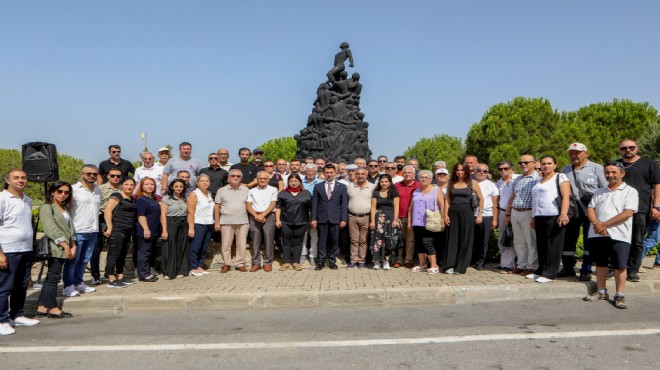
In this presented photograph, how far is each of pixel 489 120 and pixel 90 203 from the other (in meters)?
34.0

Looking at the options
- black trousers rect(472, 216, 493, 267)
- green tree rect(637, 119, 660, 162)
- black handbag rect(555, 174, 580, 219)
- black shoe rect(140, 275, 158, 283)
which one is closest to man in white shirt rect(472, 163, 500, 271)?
black trousers rect(472, 216, 493, 267)

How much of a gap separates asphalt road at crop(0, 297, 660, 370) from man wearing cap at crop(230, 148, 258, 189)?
154 inches

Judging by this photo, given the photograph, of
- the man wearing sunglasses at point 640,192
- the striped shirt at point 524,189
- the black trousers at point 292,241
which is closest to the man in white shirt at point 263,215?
the black trousers at point 292,241

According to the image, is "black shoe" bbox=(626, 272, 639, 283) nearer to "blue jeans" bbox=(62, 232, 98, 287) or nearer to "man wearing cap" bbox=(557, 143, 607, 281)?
"man wearing cap" bbox=(557, 143, 607, 281)

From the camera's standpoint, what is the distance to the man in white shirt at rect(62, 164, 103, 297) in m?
6.34

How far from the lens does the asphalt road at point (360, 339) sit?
389cm

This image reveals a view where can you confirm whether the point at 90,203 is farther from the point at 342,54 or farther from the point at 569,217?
the point at 342,54

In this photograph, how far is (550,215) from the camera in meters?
6.52

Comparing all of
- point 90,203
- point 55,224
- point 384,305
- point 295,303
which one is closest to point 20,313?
point 55,224

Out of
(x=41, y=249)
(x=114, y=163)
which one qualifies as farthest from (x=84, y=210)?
(x=114, y=163)

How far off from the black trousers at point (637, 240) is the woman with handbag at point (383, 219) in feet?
11.2

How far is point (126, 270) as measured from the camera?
26.8ft

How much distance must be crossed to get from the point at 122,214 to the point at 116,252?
0.58 meters

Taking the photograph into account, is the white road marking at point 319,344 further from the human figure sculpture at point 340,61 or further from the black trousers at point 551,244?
the human figure sculpture at point 340,61
